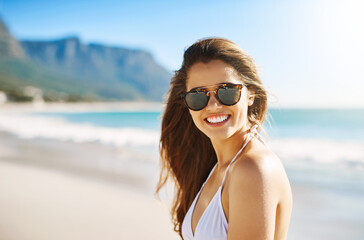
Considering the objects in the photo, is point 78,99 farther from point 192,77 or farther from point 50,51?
point 192,77

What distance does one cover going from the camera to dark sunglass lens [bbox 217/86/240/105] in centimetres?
162

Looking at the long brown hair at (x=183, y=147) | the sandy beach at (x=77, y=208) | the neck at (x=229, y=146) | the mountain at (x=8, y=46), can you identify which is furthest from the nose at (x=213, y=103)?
the mountain at (x=8, y=46)

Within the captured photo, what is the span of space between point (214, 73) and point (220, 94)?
13 centimetres

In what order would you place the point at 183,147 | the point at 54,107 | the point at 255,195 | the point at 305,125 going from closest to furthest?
the point at 255,195, the point at 183,147, the point at 305,125, the point at 54,107

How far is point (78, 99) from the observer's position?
98375mm

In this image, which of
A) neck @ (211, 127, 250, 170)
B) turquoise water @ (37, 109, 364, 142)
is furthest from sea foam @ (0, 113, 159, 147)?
neck @ (211, 127, 250, 170)

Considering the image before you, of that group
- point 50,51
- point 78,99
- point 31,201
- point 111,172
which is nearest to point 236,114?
point 31,201

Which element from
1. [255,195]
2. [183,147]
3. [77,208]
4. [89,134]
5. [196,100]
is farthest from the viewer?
[89,134]

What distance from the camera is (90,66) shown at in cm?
17438

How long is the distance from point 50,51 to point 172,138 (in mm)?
190223

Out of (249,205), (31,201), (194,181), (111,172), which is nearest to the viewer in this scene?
(249,205)

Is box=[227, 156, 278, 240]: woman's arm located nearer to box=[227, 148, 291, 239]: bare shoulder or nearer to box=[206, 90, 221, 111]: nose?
box=[227, 148, 291, 239]: bare shoulder

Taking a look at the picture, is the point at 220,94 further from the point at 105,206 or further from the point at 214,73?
the point at 105,206

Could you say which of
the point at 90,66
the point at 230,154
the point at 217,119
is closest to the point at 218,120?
the point at 217,119
